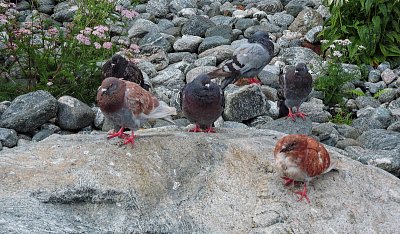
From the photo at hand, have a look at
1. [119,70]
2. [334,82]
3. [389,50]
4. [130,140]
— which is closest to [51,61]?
[119,70]

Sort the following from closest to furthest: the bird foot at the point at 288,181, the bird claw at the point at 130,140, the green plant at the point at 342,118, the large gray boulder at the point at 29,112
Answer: the bird foot at the point at 288,181 → the bird claw at the point at 130,140 → the large gray boulder at the point at 29,112 → the green plant at the point at 342,118

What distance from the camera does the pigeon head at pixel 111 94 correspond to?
5230mm

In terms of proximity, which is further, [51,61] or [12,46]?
[51,61]

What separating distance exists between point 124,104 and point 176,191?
2.99 ft

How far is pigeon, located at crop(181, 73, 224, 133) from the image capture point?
621cm

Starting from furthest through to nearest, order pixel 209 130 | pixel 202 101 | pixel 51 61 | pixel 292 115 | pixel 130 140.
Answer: pixel 51 61, pixel 292 115, pixel 209 130, pixel 202 101, pixel 130 140

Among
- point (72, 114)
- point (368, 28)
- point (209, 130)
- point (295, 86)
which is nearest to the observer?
point (209, 130)

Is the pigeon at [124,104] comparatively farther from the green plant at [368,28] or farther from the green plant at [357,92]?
the green plant at [368,28]

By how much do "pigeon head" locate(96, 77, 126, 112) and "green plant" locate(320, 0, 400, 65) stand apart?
20.2 feet

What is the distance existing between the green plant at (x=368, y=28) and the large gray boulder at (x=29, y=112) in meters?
4.79

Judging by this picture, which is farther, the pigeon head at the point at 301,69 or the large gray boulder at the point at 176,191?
the pigeon head at the point at 301,69

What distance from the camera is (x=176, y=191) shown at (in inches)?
189

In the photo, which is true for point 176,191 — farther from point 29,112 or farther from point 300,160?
point 29,112

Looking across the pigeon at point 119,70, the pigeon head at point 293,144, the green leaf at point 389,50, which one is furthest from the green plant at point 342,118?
the pigeon head at point 293,144
